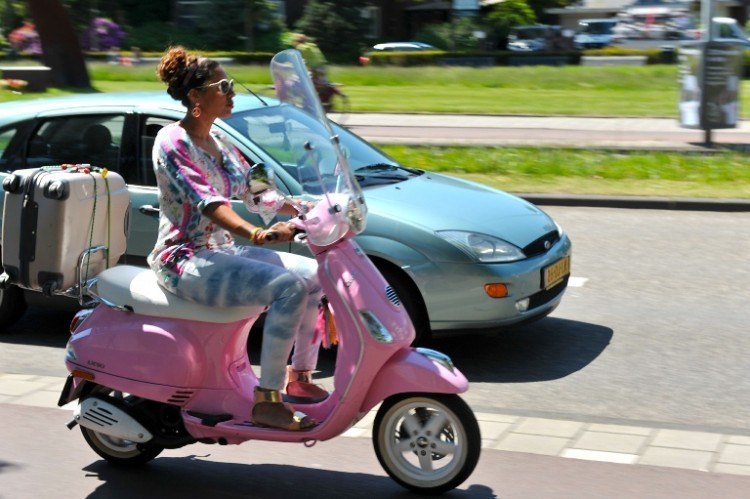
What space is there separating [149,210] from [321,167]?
112 inches

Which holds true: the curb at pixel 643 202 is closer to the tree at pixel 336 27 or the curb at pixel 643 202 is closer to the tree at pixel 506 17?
the tree at pixel 336 27

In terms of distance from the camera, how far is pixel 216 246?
4.70m

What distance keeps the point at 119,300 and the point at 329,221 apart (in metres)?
0.99

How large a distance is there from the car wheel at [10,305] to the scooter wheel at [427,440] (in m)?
3.79

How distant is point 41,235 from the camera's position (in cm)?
488

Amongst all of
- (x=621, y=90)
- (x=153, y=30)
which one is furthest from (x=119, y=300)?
(x=153, y=30)

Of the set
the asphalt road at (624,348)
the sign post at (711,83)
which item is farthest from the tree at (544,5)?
the asphalt road at (624,348)

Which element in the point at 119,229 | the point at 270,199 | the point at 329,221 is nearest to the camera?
the point at 329,221

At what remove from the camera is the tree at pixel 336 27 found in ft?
178

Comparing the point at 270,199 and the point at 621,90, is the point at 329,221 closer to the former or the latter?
the point at 270,199

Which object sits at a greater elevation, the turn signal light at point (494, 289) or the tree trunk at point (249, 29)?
the turn signal light at point (494, 289)

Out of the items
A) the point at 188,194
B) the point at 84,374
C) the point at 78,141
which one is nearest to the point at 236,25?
the point at 78,141

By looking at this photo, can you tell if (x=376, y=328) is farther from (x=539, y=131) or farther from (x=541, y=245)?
(x=539, y=131)

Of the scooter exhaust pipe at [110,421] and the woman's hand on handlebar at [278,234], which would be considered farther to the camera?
the scooter exhaust pipe at [110,421]
